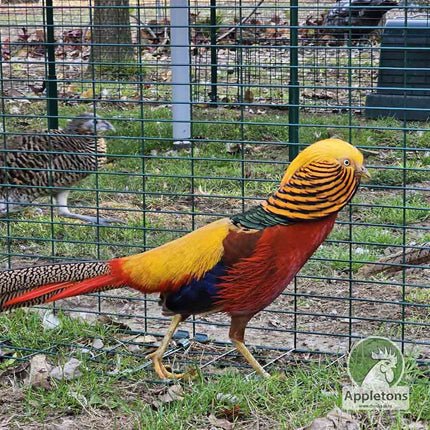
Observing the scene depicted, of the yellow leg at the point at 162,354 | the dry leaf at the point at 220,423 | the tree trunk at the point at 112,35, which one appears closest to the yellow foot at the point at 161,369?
the yellow leg at the point at 162,354

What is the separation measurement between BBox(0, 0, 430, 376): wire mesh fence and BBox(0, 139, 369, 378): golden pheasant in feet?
1.13

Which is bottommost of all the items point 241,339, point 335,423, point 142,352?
point 142,352

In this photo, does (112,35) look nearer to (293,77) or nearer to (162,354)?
(293,77)

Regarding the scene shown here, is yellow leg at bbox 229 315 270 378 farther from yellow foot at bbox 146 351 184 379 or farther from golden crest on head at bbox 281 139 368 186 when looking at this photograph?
golden crest on head at bbox 281 139 368 186

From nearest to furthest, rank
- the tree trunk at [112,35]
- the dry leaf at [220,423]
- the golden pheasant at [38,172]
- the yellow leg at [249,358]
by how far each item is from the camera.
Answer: the dry leaf at [220,423]
the yellow leg at [249,358]
the golden pheasant at [38,172]
the tree trunk at [112,35]

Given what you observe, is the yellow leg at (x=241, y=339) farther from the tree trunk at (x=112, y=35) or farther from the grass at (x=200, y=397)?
the tree trunk at (x=112, y=35)

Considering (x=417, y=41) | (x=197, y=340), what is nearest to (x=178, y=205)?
(x=197, y=340)

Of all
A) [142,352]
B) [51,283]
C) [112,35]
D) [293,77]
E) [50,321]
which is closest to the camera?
[51,283]

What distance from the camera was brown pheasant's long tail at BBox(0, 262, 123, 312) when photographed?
3.36 metres

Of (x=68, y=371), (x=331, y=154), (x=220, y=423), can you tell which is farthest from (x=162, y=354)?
(x=331, y=154)

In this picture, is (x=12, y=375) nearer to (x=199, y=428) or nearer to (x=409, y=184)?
(x=199, y=428)

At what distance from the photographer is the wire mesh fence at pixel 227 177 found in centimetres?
388

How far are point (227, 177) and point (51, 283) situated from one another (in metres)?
1.34

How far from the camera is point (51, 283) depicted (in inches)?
133
